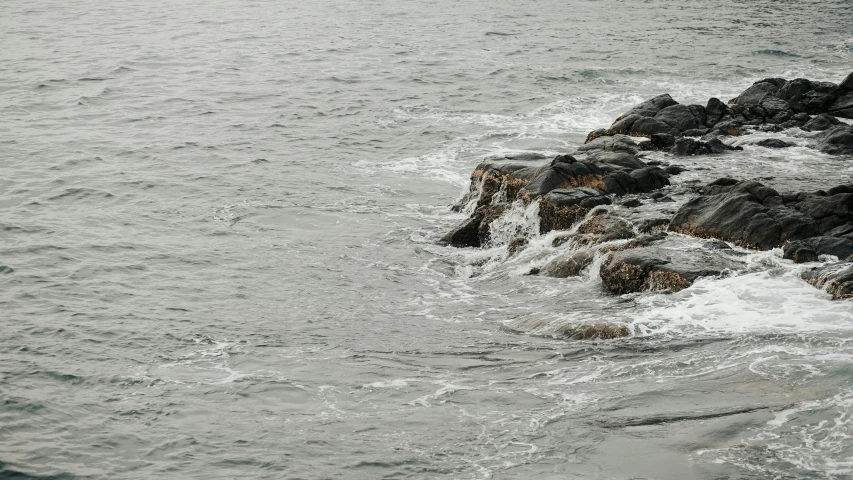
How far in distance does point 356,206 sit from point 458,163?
16.3 ft

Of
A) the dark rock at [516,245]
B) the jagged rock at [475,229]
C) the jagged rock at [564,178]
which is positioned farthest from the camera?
the jagged rock at [475,229]

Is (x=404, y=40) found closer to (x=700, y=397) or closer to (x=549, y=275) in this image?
(x=549, y=275)

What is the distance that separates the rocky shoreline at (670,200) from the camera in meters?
17.3

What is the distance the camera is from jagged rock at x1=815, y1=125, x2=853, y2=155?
77.6 feet

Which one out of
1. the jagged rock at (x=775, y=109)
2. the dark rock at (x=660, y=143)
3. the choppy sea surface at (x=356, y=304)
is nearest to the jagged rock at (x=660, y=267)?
the choppy sea surface at (x=356, y=304)

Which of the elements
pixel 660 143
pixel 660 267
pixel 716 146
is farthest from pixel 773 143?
pixel 660 267

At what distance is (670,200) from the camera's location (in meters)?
20.7

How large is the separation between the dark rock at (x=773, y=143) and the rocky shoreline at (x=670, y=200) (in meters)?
0.03

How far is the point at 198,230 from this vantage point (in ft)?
79.2

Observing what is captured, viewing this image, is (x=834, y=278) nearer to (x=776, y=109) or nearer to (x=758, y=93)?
(x=776, y=109)

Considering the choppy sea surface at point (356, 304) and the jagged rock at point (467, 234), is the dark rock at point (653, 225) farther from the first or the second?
the jagged rock at point (467, 234)

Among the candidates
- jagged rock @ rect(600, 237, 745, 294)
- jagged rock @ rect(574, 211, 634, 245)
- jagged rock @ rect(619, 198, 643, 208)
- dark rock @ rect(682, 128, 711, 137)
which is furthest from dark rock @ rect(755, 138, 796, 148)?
jagged rock @ rect(600, 237, 745, 294)

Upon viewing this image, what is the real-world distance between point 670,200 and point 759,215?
108 inches

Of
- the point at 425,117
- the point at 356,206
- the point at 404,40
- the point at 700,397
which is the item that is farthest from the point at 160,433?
the point at 404,40
